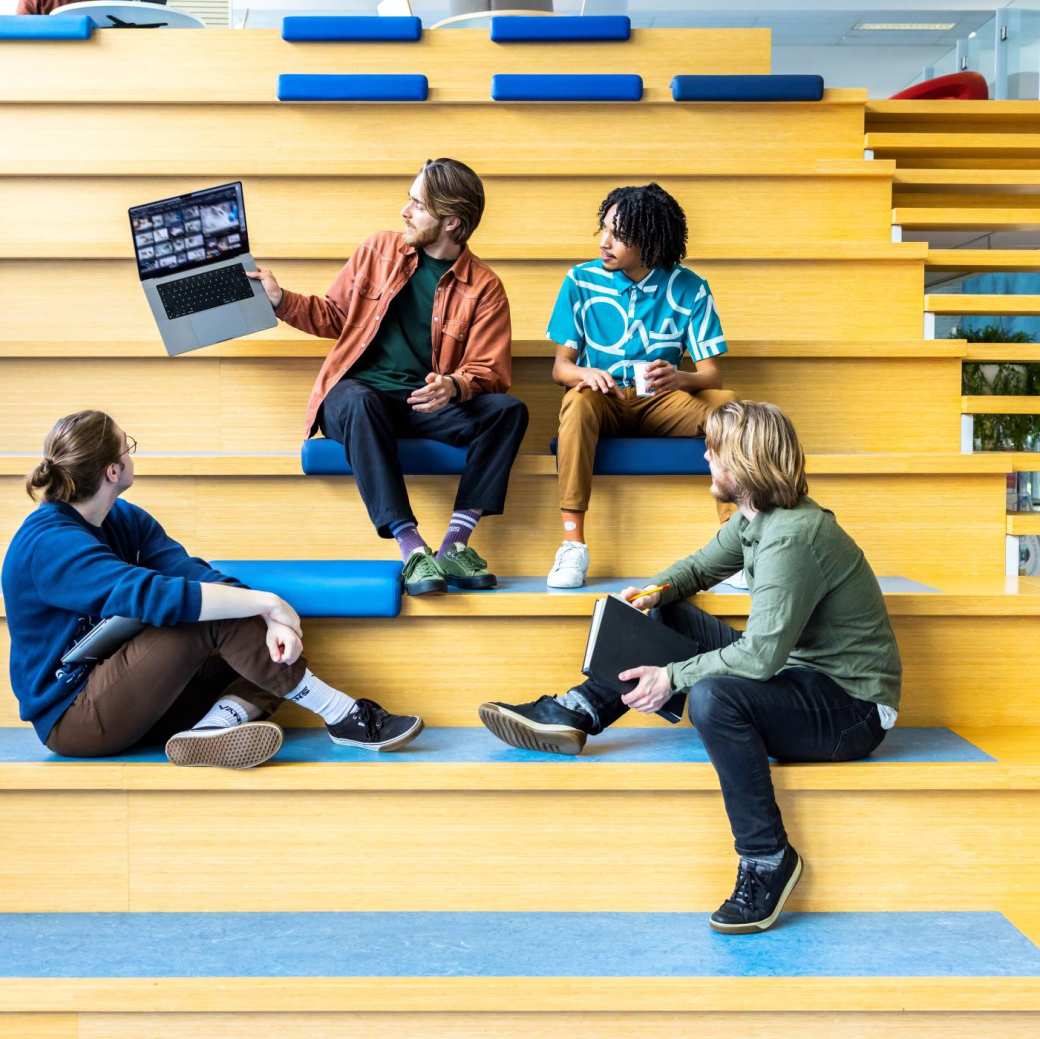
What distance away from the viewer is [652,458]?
2.19m

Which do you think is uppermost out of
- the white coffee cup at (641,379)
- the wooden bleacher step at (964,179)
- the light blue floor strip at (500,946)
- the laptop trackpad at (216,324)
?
the wooden bleacher step at (964,179)

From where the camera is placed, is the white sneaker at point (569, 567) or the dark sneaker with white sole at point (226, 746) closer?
the dark sneaker with white sole at point (226, 746)

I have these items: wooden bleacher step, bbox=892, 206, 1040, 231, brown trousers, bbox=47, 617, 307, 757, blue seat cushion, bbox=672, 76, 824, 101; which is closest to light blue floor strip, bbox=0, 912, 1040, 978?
brown trousers, bbox=47, 617, 307, 757

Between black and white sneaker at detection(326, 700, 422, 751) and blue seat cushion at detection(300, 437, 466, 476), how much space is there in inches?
19.8

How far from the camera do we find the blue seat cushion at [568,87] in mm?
2949

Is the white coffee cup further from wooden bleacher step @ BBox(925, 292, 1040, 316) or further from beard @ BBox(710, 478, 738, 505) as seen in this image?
wooden bleacher step @ BBox(925, 292, 1040, 316)

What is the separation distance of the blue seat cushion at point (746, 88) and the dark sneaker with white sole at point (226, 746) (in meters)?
2.03

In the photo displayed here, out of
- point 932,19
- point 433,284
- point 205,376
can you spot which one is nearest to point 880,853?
point 433,284

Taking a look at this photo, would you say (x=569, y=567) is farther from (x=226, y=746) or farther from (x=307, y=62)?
(x=307, y=62)

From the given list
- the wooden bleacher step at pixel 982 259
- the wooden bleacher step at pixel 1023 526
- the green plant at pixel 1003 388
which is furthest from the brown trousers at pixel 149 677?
the green plant at pixel 1003 388

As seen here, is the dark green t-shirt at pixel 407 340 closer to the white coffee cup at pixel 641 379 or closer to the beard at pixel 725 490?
the white coffee cup at pixel 641 379

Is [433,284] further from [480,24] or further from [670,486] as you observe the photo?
[480,24]

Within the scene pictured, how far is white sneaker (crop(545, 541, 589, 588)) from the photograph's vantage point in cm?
201

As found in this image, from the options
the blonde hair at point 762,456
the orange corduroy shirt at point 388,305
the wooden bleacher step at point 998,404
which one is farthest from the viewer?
the wooden bleacher step at point 998,404
